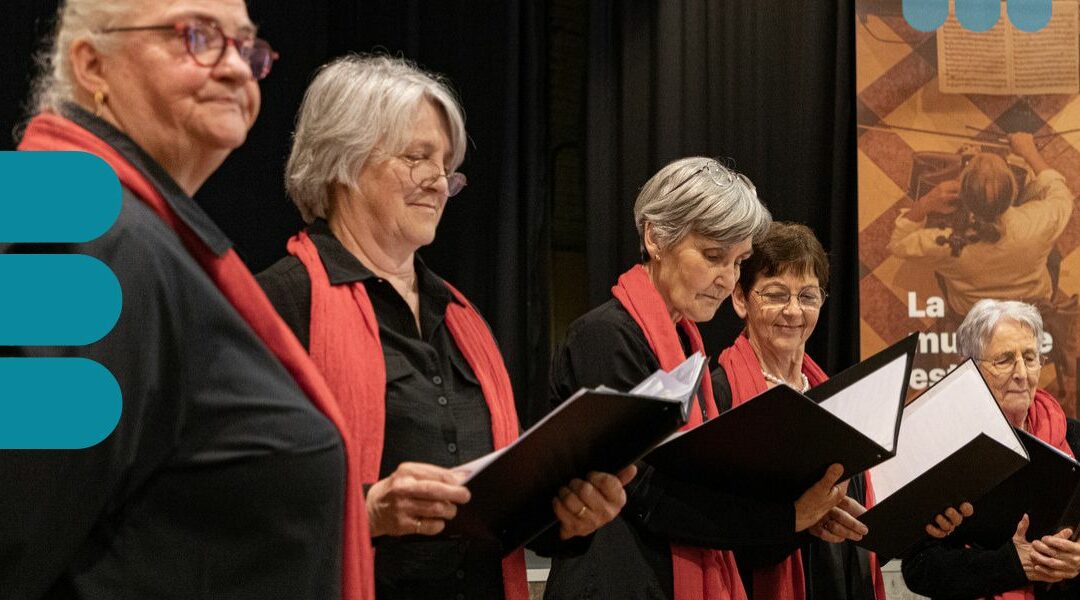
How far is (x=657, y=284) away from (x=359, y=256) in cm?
82

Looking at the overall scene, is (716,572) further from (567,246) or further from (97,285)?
(567,246)

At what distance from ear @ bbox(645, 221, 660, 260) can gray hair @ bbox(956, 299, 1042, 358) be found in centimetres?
122

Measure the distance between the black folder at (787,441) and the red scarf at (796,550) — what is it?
1.02 ft

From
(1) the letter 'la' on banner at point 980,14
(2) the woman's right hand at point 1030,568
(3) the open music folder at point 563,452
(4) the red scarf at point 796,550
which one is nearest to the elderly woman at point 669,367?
(4) the red scarf at point 796,550

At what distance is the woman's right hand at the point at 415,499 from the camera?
4.90 feet

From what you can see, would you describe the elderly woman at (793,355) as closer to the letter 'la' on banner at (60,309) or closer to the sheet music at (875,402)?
the sheet music at (875,402)

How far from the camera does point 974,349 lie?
10.8 feet

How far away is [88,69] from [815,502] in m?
1.51

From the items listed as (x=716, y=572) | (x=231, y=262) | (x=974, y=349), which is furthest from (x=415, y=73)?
(x=974, y=349)

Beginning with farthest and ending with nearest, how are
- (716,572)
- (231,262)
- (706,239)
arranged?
(706,239)
(716,572)
(231,262)

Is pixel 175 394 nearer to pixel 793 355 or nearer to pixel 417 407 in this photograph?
pixel 417 407

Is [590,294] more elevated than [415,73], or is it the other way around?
[415,73]

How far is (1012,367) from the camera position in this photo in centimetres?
322

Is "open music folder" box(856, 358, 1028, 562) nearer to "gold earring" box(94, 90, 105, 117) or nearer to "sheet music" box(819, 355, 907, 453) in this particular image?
"sheet music" box(819, 355, 907, 453)
